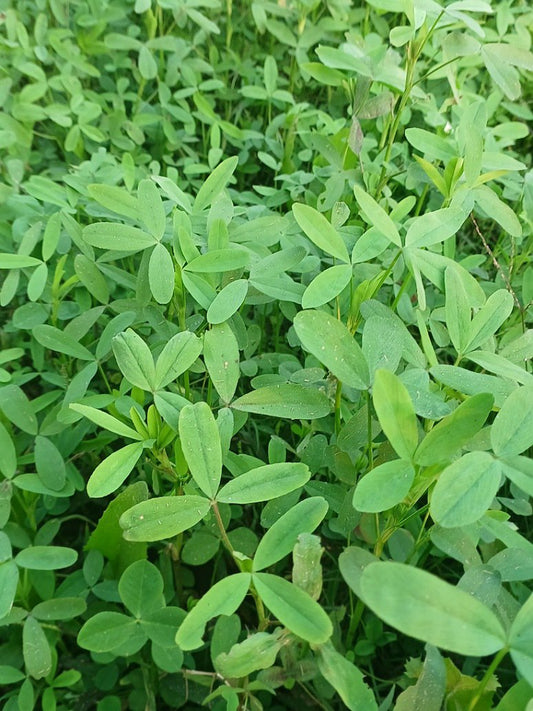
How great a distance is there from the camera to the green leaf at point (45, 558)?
93cm

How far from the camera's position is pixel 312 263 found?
3.69ft

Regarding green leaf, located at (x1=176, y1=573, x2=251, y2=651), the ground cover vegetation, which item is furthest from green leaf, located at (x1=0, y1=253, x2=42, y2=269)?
green leaf, located at (x1=176, y1=573, x2=251, y2=651)

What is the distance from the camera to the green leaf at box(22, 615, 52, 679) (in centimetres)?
90

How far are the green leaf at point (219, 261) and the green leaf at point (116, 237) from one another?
108 mm

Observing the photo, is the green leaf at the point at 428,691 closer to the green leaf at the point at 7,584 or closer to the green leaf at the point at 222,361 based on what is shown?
the green leaf at the point at 222,361

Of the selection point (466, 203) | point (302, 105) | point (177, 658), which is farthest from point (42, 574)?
point (302, 105)

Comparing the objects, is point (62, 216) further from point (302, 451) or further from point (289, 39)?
point (289, 39)

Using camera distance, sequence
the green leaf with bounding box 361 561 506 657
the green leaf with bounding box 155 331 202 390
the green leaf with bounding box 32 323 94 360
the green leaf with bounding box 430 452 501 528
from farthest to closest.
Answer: the green leaf with bounding box 32 323 94 360 < the green leaf with bounding box 155 331 202 390 < the green leaf with bounding box 430 452 501 528 < the green leaf with bounding box 361 561 506 657

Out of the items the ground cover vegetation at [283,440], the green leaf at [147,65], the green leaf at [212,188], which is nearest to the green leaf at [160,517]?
the ground cover vegetation at [283,440]

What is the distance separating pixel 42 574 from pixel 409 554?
59 centimetres

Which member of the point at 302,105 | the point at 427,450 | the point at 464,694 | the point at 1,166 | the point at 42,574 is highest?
the point at 302,105

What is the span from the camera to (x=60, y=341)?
1108mm

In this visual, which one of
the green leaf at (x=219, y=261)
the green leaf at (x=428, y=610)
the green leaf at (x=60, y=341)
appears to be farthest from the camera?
the green leaf at (x=60, y=341)

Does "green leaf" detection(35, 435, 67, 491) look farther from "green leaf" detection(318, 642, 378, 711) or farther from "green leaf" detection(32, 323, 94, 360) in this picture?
"green leaf" detection(318, 642, 378, 711)
